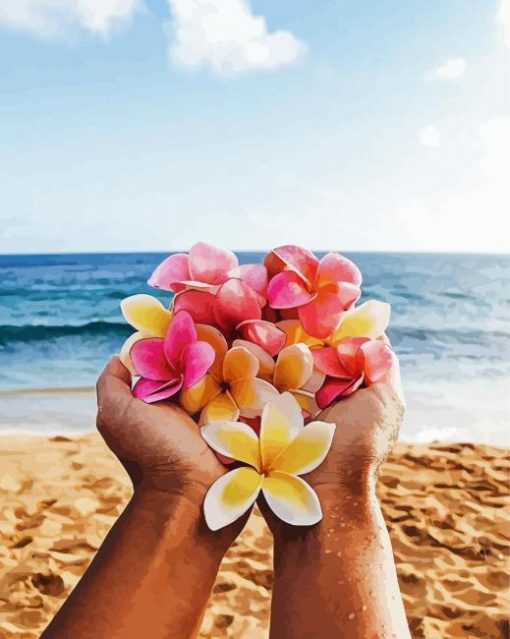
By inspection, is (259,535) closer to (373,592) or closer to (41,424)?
(373,592)

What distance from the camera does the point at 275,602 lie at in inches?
30.6

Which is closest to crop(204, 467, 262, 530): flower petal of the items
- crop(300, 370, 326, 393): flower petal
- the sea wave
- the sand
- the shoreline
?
crop(300, 370, 326, 393): flower petal

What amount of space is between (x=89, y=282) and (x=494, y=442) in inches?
434

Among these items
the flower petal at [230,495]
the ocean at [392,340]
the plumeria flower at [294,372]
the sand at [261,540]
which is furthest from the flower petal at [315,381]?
the ocean at [392,340]

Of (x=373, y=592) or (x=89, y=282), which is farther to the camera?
(x=89, y=282)

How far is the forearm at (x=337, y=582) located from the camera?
739 mm

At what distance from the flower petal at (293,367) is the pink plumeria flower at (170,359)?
0.07m

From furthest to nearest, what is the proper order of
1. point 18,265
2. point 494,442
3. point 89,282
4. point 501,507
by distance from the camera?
point 18,265 < point 89,282 < point 494,442 < point 501,507

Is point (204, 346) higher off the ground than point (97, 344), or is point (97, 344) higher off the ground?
point (204, 346)

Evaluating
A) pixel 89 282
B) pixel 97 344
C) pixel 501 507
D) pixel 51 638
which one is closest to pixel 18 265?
pixel 89 282

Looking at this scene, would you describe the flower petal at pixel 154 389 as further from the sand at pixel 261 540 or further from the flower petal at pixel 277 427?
the sand at pixel 261 540

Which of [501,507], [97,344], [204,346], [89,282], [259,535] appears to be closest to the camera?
[204,346]

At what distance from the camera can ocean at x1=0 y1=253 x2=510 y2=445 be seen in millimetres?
4574

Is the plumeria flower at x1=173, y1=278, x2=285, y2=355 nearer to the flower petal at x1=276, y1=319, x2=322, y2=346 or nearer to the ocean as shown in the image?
the flower petal at x1=276, y1=319, x2=322, y2=346
